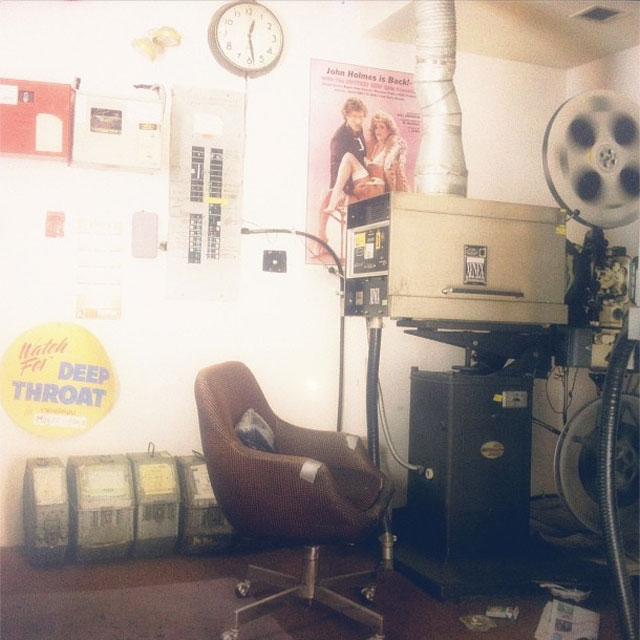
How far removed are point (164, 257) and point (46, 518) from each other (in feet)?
4.17

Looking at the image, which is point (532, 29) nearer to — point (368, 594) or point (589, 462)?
point (589, 462)

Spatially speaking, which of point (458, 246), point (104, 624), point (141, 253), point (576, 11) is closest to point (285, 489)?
point (104, 624)

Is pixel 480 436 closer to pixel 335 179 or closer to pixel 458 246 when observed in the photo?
pixel 458 246

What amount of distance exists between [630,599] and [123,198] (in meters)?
2.64

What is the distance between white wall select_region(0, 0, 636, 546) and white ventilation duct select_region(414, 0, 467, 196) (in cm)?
63

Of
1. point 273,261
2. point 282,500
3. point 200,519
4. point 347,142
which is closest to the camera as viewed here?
point 282,500

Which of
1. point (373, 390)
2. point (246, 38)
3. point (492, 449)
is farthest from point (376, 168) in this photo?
point (492, 449)

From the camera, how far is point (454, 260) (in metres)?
3.10

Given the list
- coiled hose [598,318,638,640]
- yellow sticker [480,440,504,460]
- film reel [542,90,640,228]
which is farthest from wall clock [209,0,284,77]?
coiled hose [598,318,638,640]

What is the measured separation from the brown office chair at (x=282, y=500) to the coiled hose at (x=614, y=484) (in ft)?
2.55

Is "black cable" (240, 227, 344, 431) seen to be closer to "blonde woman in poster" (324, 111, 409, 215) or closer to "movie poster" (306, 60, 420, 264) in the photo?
"movie poster" (306, 60, 420, 264)

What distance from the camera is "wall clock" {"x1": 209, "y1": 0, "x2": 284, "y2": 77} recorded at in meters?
3.58

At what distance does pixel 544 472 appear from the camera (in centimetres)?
430

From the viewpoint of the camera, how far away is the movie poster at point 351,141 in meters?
3.81
